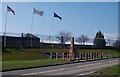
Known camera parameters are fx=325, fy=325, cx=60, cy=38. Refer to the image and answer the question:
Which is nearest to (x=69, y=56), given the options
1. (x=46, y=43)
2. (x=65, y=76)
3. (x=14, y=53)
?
(x=14, y=53)

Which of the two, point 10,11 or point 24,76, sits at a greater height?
point 10,11

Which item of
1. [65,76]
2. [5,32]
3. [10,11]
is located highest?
[10,11]

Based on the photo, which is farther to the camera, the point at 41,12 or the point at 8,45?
the point at 41,12

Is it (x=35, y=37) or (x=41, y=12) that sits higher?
(x=41, y=12)

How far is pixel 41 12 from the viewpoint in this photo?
7588cm

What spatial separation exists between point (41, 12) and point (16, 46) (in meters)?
11.5

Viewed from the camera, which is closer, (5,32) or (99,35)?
(5,32)

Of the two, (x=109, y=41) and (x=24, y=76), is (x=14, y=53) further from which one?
(x=109, y=41)

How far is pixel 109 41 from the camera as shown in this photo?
117250 mm

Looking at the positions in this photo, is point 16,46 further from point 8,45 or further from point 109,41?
point 109,41

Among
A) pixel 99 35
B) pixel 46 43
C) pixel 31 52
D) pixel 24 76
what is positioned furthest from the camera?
pixel 99 35

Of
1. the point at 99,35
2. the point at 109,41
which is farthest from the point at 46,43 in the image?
the point at 99,35

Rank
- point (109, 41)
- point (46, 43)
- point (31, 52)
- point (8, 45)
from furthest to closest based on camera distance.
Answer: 1. point (109, 41)
2. point (46, 43)
3. point (8, 45)
4. point (31, 52)

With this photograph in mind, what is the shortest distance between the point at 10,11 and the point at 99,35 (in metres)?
75.5
